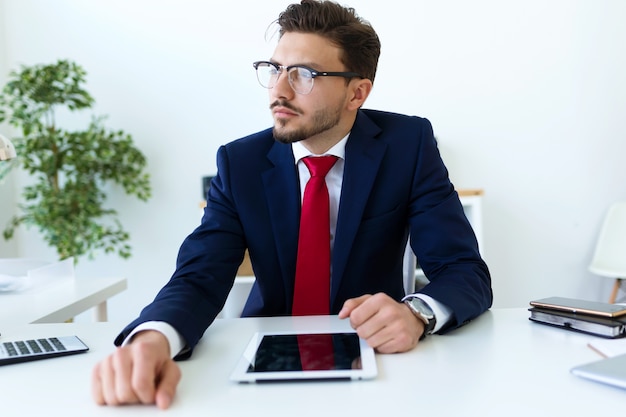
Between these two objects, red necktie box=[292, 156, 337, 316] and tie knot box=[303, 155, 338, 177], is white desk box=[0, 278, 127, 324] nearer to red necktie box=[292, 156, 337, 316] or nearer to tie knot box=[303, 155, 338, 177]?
red necktie box=[292, 156, 337, 316]

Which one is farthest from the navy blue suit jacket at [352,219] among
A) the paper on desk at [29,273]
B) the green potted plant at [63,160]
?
the green potted plant at [63,160]

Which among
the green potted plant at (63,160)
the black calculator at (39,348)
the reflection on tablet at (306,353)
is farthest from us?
the green potted plant at (63,160)

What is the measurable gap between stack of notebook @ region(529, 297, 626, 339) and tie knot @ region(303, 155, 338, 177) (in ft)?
1.94

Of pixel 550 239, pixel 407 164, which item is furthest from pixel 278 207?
pixel 550 239

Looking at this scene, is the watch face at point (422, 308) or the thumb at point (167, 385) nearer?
the thumb at point (167, 385)

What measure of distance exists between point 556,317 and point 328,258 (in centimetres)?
55

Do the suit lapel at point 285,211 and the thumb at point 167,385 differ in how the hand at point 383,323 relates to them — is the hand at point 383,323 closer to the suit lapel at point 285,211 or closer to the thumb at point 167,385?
the thumb at point 167,385

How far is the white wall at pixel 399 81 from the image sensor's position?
3393 millimetres

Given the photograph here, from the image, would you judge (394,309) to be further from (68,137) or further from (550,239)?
(550,239)

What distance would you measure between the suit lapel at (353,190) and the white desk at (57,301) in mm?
695

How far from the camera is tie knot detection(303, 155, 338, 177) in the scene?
1505 mm

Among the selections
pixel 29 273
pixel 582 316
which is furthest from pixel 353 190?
pixel 29 273

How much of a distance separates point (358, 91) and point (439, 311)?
737 mm

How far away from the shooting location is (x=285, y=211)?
1.49 metres
